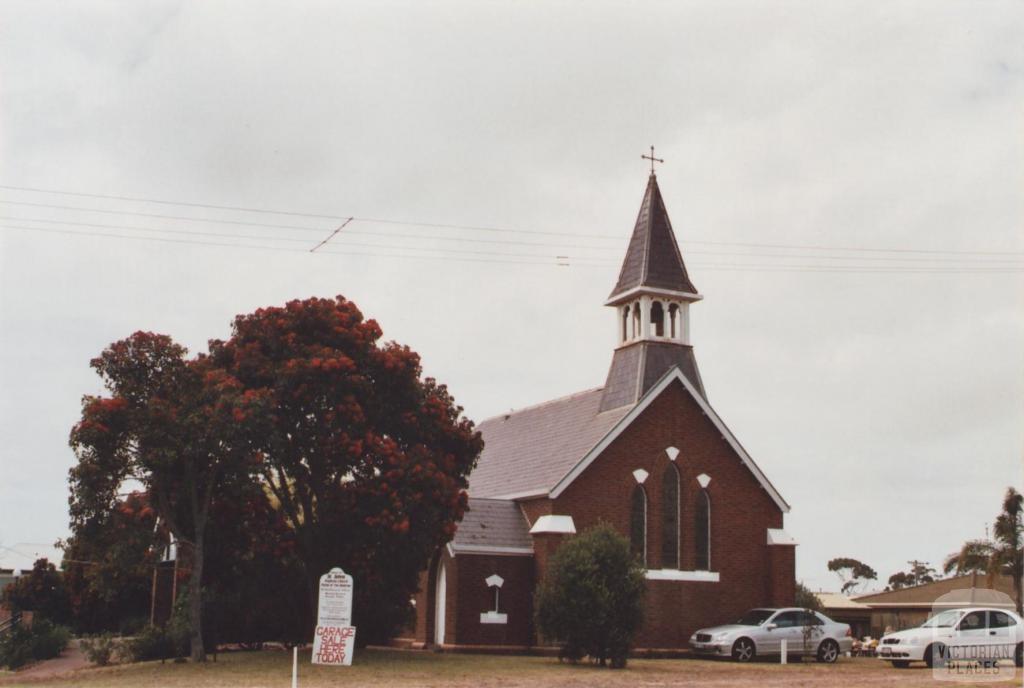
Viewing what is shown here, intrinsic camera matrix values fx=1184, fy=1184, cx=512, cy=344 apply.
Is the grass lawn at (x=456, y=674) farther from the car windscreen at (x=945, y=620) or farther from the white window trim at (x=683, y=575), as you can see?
the white window trim at (x=683, y=575)

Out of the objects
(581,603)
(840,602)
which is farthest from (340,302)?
(840,602)

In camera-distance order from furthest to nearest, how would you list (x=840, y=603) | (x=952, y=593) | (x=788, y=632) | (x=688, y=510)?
(x=840, y=603)
(x=952, y=593)
(x=688, y=510)
(x=788, y=632)

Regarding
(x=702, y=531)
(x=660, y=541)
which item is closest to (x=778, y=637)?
(x=660, y=541)

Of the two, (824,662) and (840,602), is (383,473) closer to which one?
(824,662)

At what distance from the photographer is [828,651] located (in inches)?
1444

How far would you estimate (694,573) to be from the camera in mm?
39969

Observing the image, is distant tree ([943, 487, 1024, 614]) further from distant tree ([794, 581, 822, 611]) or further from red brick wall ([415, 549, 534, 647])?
red brick wall ([415, 549, 534, 647])

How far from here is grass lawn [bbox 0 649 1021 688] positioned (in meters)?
24.9

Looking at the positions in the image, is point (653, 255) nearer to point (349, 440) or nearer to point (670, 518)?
point (670, 518)

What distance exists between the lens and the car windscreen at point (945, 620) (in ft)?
104

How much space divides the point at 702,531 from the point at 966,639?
10.8 m

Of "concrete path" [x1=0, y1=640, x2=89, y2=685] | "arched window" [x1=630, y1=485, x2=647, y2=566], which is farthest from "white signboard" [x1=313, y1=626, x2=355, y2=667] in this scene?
"arched window" [x1=630, y1=485, x2=647, y2=566]

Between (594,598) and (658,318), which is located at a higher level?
(658,318)

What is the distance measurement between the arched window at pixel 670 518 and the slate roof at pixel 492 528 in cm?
463
